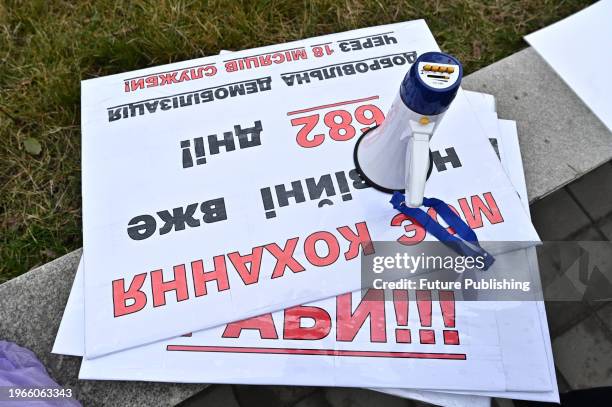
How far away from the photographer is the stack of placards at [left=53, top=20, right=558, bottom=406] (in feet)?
3.21

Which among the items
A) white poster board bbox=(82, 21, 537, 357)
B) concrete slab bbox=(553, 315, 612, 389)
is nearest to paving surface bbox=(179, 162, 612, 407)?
concrete slab bbox=(553, 315, 612, 389)

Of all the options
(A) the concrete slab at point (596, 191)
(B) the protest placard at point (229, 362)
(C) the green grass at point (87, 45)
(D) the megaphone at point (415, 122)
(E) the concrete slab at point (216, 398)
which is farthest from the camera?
(A) the concrete slab at point (596, 191)

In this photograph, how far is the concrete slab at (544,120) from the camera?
4.10 feet

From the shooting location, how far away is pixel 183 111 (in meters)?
1.22

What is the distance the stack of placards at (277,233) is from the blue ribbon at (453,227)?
5 centimetres

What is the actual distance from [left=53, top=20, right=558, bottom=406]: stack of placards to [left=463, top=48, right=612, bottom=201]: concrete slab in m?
0.06

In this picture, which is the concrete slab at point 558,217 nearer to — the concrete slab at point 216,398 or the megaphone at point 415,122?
the megaphone at point 415,122

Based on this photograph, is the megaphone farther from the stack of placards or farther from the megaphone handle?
the stack of placards

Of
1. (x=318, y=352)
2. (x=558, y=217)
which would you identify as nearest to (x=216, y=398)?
(x=318, y=352)

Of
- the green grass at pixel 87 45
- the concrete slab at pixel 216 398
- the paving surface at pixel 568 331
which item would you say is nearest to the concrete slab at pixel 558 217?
the paving surface at pixel 568 331

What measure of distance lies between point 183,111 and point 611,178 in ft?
4.04

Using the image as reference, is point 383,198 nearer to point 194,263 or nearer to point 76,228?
point 194,263

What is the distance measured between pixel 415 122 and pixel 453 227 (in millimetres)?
326

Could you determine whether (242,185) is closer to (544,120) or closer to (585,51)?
(544,120)
